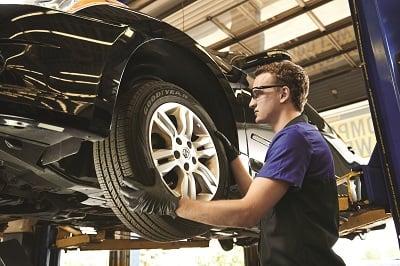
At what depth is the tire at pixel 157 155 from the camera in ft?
5.05

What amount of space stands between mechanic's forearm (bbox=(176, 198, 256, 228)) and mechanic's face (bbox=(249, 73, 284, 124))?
0.42 metres

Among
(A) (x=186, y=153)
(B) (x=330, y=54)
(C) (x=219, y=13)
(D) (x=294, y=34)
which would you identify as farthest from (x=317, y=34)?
(A) (x=186, y=153)

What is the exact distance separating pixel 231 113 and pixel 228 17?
3.61m

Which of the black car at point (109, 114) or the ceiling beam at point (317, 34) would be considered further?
the ceiling beam at point (317, 34)

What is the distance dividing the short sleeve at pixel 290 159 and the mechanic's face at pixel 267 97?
20 centimetres

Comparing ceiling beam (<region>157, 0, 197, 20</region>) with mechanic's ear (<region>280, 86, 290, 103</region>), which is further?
ceiling beam (<region>157, 0, 197, 20</region>)

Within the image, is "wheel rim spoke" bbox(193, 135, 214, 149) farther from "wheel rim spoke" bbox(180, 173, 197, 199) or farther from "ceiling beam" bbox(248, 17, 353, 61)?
"ceiling beam" bbox(248, 17, 353, 61)

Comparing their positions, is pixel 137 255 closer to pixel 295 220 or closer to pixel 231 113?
pixel 231 113

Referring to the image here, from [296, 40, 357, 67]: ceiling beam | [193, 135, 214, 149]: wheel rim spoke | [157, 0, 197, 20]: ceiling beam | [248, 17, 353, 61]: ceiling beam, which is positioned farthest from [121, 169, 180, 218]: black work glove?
[296, 40, 357, 67]: ceiling beam

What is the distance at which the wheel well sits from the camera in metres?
1.74

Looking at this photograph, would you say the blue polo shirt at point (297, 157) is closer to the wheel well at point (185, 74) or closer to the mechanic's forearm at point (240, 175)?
the mechanic's forearm at point (240, 175)

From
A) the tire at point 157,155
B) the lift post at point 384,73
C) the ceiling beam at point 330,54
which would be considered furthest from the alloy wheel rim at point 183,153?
the ceiling beam at point 330,54

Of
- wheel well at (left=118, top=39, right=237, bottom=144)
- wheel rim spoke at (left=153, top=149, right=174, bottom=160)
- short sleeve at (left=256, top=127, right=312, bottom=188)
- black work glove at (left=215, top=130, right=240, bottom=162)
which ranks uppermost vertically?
wheel well at (left=118, top=39, right=237, bottom=144)

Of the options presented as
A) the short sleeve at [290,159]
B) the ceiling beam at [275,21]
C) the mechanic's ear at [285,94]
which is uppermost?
the ceiling beam at [275,21]
